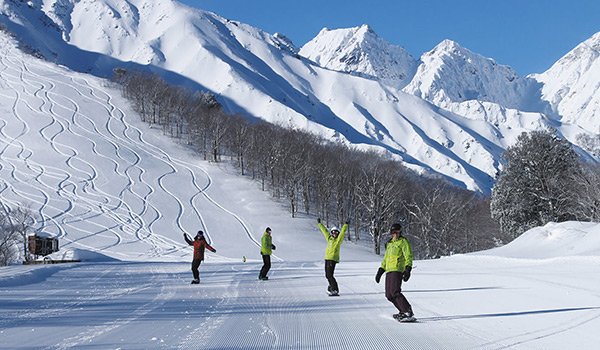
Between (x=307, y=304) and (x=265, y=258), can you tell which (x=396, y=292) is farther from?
(x=265, y=258)

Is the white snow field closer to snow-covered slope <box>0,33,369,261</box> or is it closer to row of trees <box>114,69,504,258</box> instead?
snow-covered slope <box>0,33,369,261</box>

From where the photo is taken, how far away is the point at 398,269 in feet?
27.5

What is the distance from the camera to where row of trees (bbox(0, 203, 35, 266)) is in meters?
39.5

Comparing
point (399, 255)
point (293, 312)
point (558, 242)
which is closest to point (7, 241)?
point (293, 312)

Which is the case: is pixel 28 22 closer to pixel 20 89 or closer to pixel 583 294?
pixel 20 89

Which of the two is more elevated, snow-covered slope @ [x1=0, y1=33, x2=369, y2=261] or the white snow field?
snow-covered slope @ [x1=0, y1=33, x2=369, y2=261]

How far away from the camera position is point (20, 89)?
317ft

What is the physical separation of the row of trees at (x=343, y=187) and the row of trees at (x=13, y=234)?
29296mm

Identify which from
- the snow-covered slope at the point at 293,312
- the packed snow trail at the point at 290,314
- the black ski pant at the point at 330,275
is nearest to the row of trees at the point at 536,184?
the snow-covered slope at the point at 293,312

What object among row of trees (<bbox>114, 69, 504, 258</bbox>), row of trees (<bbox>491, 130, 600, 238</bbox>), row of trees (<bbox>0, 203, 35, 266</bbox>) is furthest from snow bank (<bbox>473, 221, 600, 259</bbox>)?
row of trees (<bbox>0, 203, 35, 266</bbox>)

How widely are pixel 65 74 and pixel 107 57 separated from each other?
309 feet

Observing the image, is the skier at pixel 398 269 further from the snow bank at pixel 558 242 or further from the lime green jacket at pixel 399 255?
the snow bank at pixel 558 242

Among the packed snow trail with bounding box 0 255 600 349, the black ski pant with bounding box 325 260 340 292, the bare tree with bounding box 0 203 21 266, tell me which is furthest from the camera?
the bare tree with bounding box 0 203 21 266

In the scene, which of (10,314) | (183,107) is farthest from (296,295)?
(183,107)
